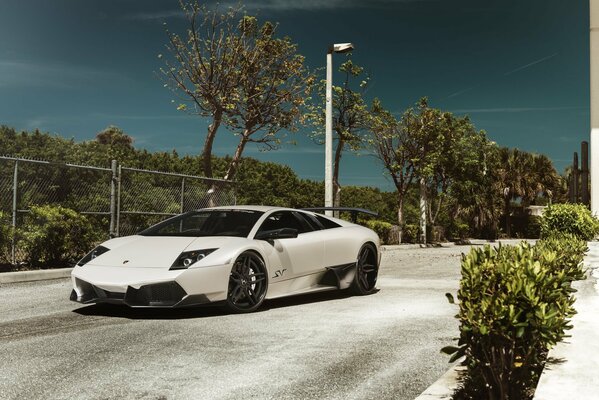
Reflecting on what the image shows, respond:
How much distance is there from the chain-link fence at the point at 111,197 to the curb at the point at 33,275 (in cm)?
73

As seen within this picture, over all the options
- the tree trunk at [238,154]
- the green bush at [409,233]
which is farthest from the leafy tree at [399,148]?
the tree trunk at [238,154]

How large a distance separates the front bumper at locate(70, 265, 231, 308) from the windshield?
3.18 ft

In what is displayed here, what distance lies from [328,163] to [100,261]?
14.3 m

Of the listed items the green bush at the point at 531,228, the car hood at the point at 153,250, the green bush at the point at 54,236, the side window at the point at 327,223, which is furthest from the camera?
the green bush at the point at 531,228

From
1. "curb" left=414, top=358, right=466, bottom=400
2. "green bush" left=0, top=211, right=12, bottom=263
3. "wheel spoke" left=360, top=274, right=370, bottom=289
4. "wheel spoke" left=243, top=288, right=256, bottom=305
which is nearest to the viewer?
"curb" left=414, top=358, right=466, bottom=400

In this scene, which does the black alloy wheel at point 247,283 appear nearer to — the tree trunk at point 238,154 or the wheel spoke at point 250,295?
the wheel spoke at point 250,295

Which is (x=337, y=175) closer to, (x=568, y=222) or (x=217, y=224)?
(x=568, y=222)

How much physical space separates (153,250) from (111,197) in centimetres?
750

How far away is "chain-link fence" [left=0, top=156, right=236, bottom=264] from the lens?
1299 cm

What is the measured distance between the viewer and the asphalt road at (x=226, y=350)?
473 centimetres

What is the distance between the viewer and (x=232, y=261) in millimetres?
7730

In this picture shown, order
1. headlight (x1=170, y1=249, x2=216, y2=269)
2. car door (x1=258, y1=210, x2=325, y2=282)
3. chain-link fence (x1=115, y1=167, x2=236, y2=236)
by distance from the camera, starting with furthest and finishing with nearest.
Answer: chain-link fence (x1=115, y1=167, x2=236, y2=236) → car door (x1=258, y1=210, x2=325, y2=282) → headlight (x1=170, y1=249, x2=216, y2=269)

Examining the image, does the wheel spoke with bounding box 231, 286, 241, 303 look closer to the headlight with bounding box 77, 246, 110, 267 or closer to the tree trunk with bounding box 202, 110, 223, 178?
the headlight with bounding box 77, 246, 110, 267

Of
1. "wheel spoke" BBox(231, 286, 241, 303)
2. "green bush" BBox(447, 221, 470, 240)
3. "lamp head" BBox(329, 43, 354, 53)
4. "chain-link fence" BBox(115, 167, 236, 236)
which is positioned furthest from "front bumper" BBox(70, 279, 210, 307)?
"green bush" BBox(447, 221, 470, 240)
